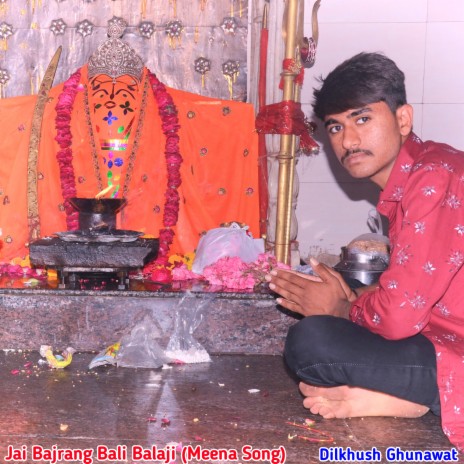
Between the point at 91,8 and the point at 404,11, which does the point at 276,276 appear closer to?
the point at 404,11

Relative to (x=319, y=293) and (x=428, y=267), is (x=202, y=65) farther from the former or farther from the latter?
(x=428, y=267)

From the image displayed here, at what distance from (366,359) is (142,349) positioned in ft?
4.62

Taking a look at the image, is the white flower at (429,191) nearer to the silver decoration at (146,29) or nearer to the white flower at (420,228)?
the white flower at (420,228)

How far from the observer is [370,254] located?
4316 millimetres

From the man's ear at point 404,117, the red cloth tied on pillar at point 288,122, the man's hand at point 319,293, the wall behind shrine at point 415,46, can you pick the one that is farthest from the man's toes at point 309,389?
the wall behind shrine at point 415,46

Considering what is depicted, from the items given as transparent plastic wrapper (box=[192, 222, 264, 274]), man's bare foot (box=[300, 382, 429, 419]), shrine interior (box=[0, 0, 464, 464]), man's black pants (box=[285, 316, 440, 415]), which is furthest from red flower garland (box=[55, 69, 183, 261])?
man's black pants (box=[285, 316, 440, 415])

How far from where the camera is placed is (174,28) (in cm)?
601

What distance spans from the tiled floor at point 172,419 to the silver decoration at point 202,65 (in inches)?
127

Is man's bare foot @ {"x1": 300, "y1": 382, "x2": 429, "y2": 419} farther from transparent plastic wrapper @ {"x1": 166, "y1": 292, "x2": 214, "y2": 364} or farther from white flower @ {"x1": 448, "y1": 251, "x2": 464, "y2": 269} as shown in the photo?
transparent plastic wrapper @ {"x1": 166, "y1": 292, "x2": 214, "y2": 364}

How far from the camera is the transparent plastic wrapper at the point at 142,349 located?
353cm

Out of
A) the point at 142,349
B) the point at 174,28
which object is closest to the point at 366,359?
the point at 142,349

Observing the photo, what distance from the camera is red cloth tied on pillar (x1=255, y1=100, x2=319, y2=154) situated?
437 cm

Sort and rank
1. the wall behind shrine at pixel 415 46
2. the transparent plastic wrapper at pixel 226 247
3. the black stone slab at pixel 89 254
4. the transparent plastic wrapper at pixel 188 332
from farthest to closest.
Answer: the wall behind shrine at pixel 415 46 < the transparent plastic wrapper at pixel 226 247 < the black stone slab at pixel 89 254 < the transparent plastic wrapper at pixel 188 332

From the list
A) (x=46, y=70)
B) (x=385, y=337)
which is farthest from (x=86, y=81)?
(x=385, y=337)
